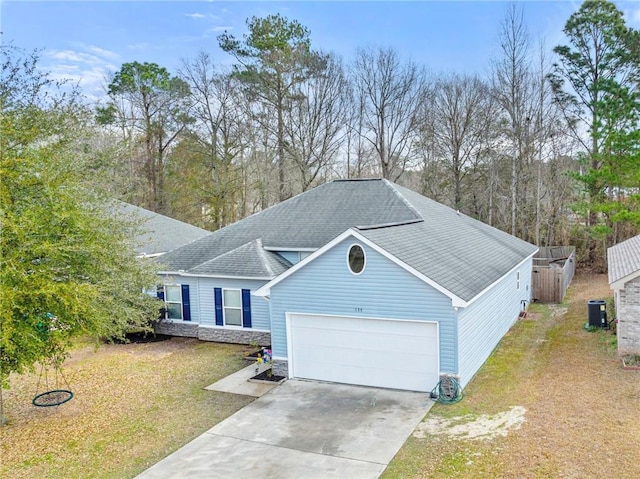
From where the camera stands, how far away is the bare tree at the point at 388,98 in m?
33.6

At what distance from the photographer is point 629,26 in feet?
86.2

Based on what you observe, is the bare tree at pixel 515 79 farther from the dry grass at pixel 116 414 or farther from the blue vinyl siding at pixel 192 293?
the dry grass at pixel 116 414

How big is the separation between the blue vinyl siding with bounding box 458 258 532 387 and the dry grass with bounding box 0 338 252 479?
17.5 feet

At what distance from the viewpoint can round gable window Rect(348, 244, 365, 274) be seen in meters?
Result: 11.6

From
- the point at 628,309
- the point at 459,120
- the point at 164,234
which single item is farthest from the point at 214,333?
the point at 459,120

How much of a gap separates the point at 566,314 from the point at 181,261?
603 inches

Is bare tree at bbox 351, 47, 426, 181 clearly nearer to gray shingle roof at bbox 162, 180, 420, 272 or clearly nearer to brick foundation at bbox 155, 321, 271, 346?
gray shingle roof at bbox 162, 180, 420, 272

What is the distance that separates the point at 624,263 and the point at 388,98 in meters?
22.6

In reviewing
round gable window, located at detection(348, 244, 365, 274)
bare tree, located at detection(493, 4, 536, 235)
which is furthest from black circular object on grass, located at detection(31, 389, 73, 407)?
bare tree, located at detection(493, 4, 536, 235)

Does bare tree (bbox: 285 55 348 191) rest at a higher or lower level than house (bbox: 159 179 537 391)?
higher

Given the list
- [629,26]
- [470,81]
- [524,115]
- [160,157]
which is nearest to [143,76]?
[160,157]

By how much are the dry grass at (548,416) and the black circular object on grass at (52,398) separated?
8.28 metres

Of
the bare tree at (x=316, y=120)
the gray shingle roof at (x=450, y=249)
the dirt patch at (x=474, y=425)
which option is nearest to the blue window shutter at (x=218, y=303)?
the gray shingle roof at (x=450, y=249)

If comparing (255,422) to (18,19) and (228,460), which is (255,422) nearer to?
(228,460)
